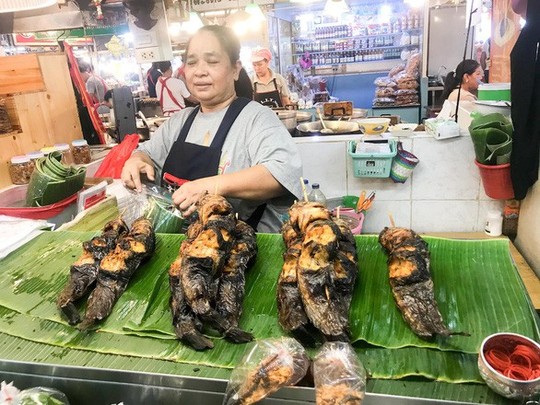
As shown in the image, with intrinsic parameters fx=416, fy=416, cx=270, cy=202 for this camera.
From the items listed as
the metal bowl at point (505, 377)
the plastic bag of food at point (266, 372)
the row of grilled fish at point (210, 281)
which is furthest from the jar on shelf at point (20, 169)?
the metal bowl at point (505, 377)

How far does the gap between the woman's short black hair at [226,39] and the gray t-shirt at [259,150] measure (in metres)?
0.30

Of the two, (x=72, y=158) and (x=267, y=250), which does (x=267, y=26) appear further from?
(x=267, y=250)

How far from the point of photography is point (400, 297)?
1513mm

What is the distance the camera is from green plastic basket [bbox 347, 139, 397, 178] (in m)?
3.84

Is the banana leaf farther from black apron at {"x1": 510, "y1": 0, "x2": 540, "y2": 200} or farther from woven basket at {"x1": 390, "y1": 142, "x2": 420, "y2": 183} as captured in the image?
woven basket at {"x1": 390, "y1": 142, "x2": 420, "y2": 183}

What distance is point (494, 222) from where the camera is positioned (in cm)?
387

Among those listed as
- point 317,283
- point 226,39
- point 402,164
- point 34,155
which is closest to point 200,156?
point 226,39

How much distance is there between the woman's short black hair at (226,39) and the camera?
240 centimetres

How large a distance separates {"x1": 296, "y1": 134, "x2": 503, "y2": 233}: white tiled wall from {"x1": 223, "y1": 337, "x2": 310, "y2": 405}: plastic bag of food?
120 inches

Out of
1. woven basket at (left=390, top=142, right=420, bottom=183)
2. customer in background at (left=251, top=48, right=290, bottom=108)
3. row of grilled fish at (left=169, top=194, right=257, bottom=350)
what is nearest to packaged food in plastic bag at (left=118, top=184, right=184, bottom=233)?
row of grilled fish at (left=169, top=194, right=257, bottom=350)

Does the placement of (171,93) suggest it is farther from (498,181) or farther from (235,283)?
(235,283)

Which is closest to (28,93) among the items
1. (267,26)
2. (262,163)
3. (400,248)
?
(262,163)

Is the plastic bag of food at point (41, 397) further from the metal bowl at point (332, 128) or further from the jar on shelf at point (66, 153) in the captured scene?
the metal bowl at point (332, 128)

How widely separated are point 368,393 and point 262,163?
4.52 feet
